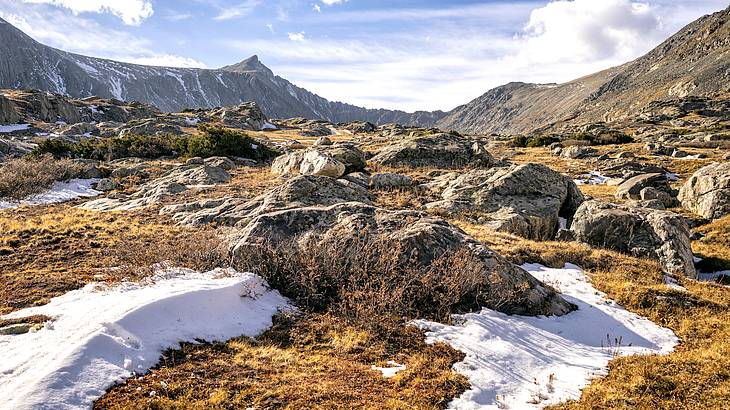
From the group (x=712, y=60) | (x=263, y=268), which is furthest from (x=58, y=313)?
(x=712, y=60)

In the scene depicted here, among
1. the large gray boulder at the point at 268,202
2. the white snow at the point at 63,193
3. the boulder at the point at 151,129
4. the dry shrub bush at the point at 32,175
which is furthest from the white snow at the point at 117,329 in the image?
the boulder at the point at 151,129

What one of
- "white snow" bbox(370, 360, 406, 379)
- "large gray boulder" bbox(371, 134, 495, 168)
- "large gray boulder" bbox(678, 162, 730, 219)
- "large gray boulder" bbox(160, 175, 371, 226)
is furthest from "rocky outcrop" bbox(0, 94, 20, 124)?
"large gray boulder" bbox(678, 162, 730, 219)

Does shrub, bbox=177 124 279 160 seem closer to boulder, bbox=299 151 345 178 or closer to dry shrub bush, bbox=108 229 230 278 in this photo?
boulder, bbox=299 151 345 178

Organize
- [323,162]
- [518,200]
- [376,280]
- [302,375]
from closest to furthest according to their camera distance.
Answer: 1. [302,375]
2. [376,280]
3. [518,200]
4. [323,162]

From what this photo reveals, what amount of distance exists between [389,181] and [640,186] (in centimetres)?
1542

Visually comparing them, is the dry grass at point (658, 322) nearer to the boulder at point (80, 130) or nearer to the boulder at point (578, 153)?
the boulder at point (578, 153)

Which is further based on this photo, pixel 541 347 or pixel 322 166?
pixel 322 166

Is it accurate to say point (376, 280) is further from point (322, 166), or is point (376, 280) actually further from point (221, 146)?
point (221, 146)

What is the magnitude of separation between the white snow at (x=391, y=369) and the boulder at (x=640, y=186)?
23.2m

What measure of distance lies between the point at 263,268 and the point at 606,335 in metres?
8.01

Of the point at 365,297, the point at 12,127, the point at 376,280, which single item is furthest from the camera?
the point at 12,127

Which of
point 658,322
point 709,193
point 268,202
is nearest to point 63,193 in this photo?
point 268,202

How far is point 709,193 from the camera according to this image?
20.5m

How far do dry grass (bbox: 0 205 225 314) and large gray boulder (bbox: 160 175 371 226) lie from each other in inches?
47.8
